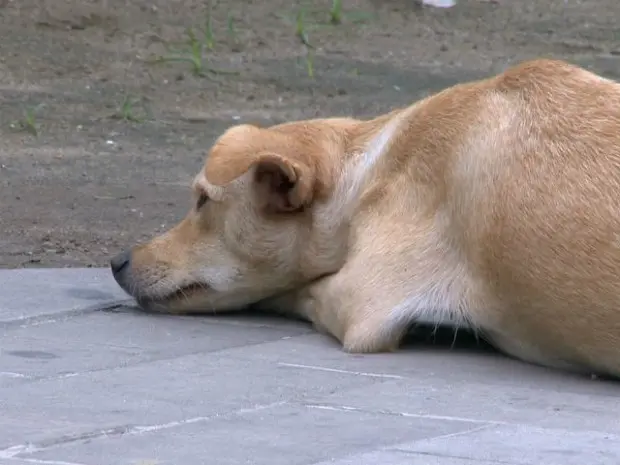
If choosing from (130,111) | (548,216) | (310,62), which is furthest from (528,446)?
(310,62)

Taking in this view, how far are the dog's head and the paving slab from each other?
117 millimetres

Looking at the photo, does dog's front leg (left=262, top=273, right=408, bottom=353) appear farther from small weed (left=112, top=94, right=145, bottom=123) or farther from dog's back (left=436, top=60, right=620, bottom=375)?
small weed (left=112, top=94, right=145, bottom=123)

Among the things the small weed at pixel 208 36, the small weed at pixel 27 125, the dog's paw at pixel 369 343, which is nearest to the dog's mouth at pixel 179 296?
the dog's paw at pixel 369 343

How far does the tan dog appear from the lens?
182 inches

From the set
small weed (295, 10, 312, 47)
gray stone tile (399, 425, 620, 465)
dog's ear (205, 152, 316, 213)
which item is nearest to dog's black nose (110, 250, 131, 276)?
dog's ear (205, 152, 316, 213)

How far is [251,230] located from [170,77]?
511 cm

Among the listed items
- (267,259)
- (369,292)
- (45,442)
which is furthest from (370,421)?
(267,259)

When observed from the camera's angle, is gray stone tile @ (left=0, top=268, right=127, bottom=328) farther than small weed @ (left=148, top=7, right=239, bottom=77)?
No

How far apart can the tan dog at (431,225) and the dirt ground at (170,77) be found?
1.10 meters

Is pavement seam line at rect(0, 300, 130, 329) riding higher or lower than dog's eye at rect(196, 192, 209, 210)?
lower

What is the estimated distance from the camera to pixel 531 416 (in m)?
4.03

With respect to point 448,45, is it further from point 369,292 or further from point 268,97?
point 369,292

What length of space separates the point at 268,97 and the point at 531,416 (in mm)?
6282

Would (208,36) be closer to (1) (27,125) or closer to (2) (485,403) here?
(1) (27,125)
